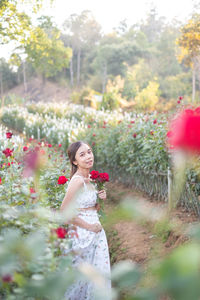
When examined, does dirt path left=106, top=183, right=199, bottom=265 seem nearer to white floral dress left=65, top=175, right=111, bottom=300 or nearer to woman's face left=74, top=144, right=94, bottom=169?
white floral dress left=65, top=175, right=111, bottom=300

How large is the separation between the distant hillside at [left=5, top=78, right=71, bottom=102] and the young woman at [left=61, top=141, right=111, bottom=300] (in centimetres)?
2985

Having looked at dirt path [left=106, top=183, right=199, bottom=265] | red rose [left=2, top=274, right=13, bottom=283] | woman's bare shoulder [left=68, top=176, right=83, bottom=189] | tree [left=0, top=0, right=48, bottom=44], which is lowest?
dirt path [left=106, top=183, right=199, bottom=265]

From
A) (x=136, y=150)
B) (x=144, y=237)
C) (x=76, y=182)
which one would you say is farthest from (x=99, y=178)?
(x=136, y=150)

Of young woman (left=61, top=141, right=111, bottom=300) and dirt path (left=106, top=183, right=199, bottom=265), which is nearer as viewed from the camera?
young woman (left=61, top=141, right=111, bottom=300)

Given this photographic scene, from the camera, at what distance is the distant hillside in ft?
109

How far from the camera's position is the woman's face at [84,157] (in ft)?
8.69

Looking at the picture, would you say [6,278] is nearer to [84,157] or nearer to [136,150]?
[84,157]

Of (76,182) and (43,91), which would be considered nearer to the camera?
(76,182)

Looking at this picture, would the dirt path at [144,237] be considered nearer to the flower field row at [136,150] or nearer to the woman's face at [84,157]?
the flower field row at [136,150]

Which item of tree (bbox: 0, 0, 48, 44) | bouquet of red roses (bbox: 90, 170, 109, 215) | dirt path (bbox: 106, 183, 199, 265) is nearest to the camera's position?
bouquet of red roses (bbox: 90, 170, 109, 215)

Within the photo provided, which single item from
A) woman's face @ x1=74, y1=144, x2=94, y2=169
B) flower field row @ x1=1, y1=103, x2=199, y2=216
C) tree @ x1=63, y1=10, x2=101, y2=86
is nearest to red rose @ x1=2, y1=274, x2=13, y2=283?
woman's face @ x1=74, y1=144, x2=94, y2=169

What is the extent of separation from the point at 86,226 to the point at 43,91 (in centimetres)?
3425

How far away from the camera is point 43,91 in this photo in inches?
1396

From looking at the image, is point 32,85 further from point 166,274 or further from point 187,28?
point 166,274
